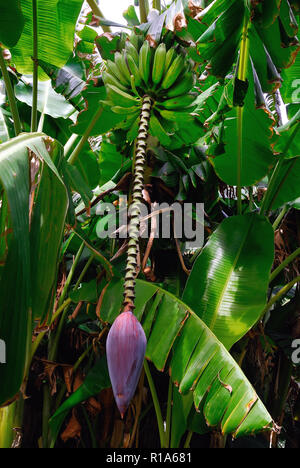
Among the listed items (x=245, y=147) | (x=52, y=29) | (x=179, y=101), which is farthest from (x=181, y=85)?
(x=52, y=29)

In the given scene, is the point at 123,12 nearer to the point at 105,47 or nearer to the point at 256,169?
the point at 105,47

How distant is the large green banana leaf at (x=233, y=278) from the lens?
1044mm

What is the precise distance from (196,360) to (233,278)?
0.28m

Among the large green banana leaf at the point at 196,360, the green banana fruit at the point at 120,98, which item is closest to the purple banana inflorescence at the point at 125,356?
the large green banana leaf at the point at 196,360

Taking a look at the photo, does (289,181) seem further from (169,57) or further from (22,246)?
(22,246)

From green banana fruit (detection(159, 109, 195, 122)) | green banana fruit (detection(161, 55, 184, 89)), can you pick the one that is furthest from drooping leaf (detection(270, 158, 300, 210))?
green banana fruit (detection(161, 55, 184, 89))

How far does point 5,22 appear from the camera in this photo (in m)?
1.07

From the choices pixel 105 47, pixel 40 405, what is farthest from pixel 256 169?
pixel 40 405

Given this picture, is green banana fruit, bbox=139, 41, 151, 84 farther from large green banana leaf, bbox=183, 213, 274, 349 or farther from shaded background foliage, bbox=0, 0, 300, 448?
large green banana leaf, bbox=183, 213, 274, 349

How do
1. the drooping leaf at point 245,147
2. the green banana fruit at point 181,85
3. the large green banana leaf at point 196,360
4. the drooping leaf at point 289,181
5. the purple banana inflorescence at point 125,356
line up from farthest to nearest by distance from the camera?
the drooping leaf at point 289,181 → the drooping leaf at point 245,147 → the green banana fruit at point 181,85 → the large green banana leaf at point 196,360 → the purple banana inflorescence at point 125,356

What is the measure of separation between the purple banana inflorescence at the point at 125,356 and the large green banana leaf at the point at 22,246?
121 mm

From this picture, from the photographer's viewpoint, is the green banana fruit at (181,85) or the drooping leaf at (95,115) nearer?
the green banana fruit at (181,85)

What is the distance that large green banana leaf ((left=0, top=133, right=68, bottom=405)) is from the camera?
0.46 m

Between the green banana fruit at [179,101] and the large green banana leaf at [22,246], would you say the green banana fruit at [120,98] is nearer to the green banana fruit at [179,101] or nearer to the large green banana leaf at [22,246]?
the green banana fruit at [179,101]
